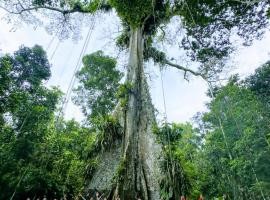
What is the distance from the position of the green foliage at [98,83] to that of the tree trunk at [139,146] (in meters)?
4.80

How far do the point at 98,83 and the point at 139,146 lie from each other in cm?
741

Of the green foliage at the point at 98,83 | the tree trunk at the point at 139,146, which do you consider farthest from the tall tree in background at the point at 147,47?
the green foliage at the point at 98,83

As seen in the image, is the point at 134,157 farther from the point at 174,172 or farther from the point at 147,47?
the point at 147,47

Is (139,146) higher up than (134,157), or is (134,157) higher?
(139,146)

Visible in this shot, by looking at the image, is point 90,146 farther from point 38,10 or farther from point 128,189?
point 38,10

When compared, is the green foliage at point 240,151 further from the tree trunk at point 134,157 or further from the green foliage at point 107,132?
the green foliage at point 107,132

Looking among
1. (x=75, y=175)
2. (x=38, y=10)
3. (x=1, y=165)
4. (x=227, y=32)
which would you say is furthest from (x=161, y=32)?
(x=1, y=165)

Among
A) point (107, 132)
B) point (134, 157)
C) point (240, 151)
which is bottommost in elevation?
point (134, 157)

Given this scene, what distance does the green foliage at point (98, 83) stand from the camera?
12.4 meters

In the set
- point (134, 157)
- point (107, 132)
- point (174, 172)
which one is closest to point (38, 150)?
point (107, 132)

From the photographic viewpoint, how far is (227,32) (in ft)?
23.9

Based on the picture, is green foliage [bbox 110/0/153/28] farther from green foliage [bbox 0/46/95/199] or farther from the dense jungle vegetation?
green foliage [bbox 0/46/95/199]

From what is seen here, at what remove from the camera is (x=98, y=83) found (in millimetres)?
12641

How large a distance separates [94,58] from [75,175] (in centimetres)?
791
